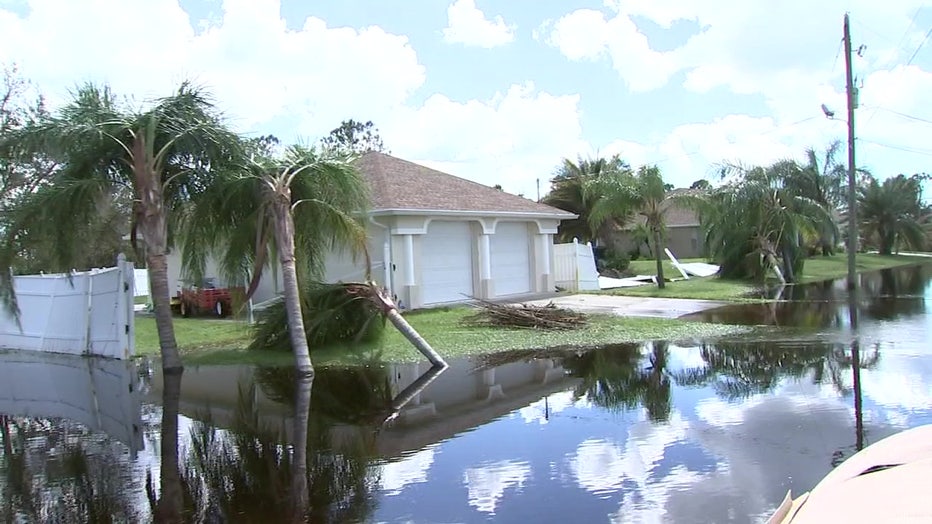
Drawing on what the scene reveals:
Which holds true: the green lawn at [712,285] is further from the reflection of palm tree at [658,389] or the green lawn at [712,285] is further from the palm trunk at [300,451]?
the palm trunk at [300,451]

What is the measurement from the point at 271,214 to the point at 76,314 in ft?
21.5

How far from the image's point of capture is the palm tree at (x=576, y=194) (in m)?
41.5

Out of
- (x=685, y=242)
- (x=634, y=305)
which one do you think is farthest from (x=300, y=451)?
(x=685, y=242)

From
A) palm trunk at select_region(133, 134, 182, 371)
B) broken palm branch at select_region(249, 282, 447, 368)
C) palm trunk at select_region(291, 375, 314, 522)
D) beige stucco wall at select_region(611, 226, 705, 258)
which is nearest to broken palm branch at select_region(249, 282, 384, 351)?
broken palm branch at select_region(249, 282, 447, 368)

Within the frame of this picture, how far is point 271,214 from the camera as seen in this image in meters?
13.3

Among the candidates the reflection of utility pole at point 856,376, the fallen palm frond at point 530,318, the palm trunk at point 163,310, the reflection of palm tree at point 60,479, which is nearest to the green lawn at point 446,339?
the fallen palm frond at point 530,318

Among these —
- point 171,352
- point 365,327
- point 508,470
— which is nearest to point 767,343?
point 365,327

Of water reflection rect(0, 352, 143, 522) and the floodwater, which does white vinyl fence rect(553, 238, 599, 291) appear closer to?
the floodwater

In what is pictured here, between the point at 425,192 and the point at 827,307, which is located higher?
the point at 425,192

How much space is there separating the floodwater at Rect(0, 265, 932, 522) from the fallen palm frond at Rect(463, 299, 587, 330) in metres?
2.76

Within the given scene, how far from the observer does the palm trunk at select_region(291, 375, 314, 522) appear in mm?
6277

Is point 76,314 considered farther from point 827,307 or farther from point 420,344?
point 827,307

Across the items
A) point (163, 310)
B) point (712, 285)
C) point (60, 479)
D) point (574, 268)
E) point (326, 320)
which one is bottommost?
point (60, 479)

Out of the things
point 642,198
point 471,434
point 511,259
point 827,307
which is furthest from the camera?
point 642,198
